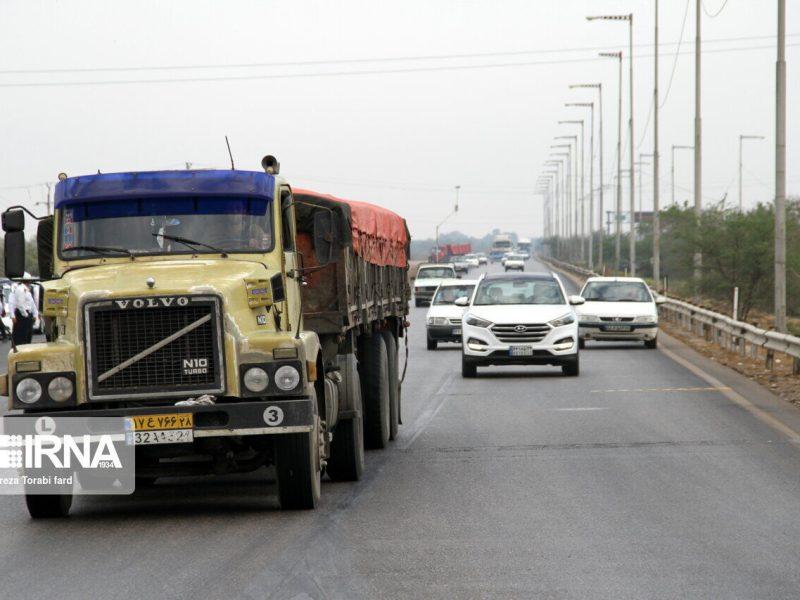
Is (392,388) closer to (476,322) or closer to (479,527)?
(479,527)

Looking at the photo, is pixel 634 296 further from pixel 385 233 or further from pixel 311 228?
pixel 311 228

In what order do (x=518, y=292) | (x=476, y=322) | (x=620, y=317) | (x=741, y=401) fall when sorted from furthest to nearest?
(x=620, y=317) → (x=518, y=292) → (x=476, y=322) → (x=741, y=401)

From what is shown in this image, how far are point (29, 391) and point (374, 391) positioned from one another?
5053 mm

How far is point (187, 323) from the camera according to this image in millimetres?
10336

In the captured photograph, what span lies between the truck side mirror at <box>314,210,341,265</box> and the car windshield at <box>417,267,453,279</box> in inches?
2062

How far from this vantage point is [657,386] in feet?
75.5

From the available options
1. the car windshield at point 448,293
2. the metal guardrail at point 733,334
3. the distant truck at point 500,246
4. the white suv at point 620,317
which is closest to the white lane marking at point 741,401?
the metal guardrail at point 733,334

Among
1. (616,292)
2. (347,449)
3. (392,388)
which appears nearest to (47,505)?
(347,449)

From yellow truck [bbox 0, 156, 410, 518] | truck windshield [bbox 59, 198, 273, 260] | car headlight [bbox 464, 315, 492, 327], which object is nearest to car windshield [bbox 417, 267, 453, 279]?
car headlight [bbox 464, 315, 492, 327]

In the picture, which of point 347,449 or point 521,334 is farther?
point 521,334

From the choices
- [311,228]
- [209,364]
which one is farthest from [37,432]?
[311,228]

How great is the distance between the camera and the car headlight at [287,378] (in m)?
10.3

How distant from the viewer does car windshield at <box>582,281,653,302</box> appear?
34.7 meters

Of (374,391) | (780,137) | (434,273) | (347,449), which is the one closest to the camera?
(347,449)
